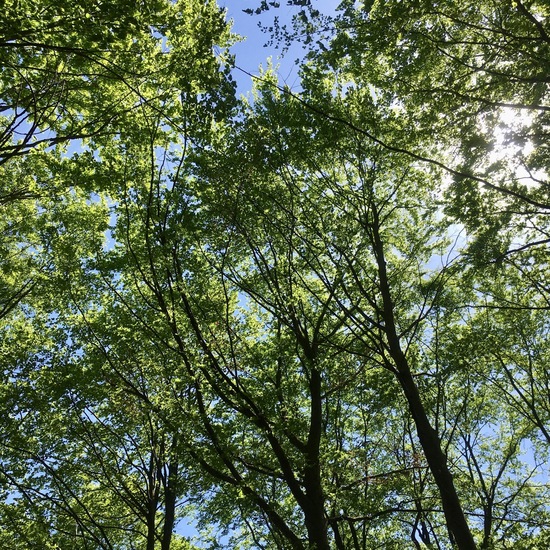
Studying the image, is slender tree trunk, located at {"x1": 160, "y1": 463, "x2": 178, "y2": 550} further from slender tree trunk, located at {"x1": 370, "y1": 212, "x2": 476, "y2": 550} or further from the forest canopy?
slender tree trunk, located at {"x1": 370, "y1": 212, "x2": 476, "y2": 550}

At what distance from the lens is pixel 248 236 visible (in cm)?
945

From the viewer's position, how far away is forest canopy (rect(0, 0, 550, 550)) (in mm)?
7180

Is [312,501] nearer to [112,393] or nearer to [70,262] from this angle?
[112,393]

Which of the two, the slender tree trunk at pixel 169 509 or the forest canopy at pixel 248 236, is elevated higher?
the forest canopy at pixel 248 236

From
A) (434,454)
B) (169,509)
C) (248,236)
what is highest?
(248,236)

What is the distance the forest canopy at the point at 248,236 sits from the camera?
718 cm

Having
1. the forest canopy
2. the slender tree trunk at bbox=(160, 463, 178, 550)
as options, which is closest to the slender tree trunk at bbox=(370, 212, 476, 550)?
the forest canopy

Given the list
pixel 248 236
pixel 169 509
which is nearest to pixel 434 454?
pixel 248 236

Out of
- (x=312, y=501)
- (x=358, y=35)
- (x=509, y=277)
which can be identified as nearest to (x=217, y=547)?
(x=312, y=501)

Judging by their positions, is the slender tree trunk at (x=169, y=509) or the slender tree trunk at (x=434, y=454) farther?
the slender tree trunk at (x=169, y=509)

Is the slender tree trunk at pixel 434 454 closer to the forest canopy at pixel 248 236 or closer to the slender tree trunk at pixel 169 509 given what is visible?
the forest canopy at pixel 248 236

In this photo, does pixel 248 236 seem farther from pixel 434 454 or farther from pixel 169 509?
pixel 169 509

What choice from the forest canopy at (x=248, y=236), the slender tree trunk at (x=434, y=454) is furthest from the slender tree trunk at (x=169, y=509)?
the slender tree trunk at (x=434, y=454)

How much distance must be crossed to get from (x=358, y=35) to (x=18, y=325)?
1390cm
